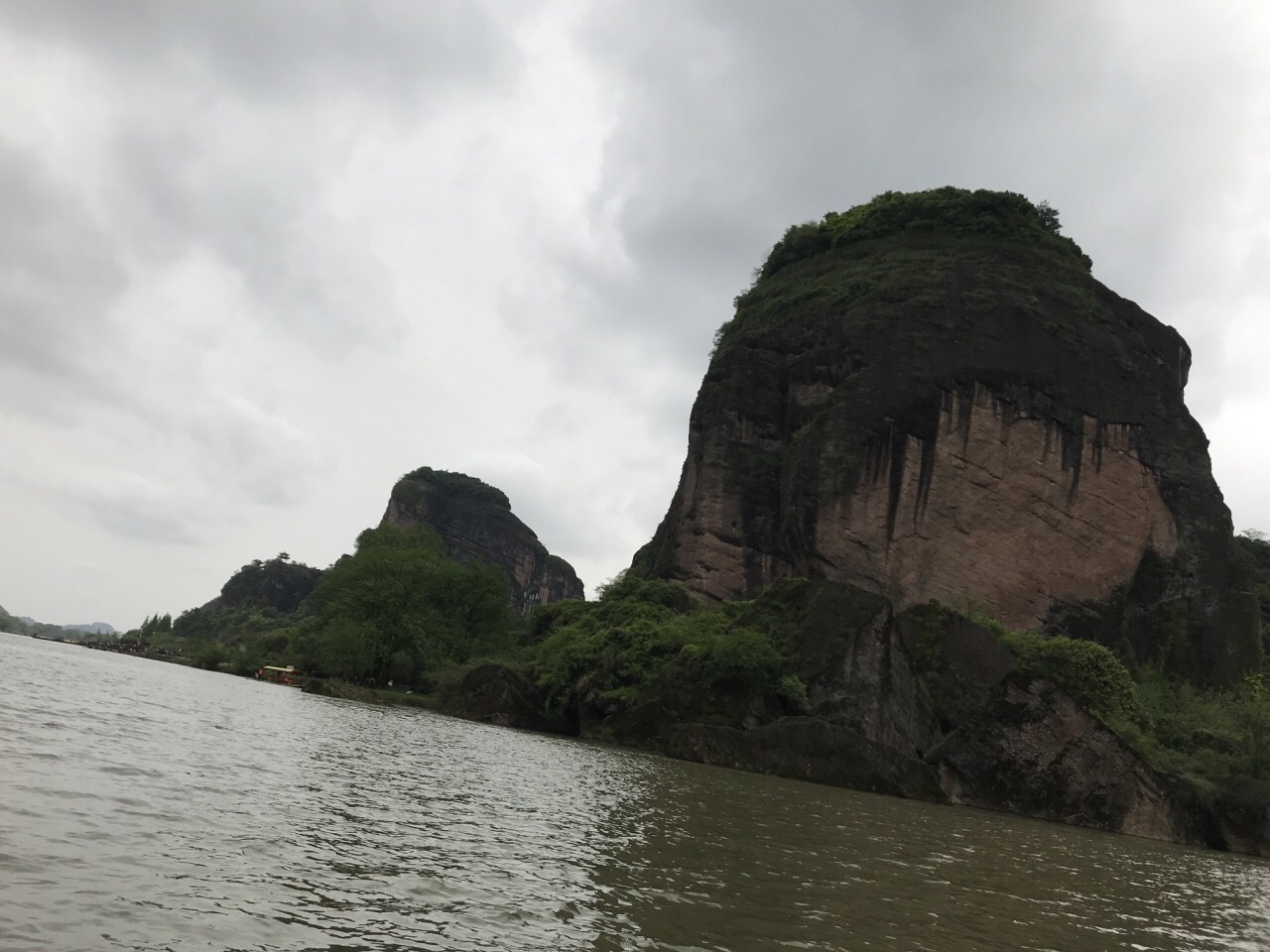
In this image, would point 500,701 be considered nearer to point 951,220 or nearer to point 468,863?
point 468,863

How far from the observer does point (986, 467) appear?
52.7 meters

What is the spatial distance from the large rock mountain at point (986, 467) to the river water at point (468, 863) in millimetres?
32929

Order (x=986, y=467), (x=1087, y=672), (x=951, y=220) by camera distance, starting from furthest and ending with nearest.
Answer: (x=951, y=220)
(x=986, y=467)
(x=1087, y=672)

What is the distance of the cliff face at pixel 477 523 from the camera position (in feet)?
508

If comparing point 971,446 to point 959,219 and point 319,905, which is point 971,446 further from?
point 319,905

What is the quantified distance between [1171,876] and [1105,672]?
86.1 feet

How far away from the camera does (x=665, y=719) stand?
34281mm

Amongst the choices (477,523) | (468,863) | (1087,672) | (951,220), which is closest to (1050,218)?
(951,220)

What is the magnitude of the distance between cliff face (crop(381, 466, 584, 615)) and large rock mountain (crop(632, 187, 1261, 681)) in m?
96.5

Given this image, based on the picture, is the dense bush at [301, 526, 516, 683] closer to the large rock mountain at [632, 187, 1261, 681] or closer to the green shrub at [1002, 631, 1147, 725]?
the large rock mountain at [632, 187, 1261, 681]

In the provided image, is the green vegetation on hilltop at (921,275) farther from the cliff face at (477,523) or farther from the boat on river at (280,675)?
the cliff face at (477,523)

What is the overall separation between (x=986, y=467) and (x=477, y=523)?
118 meters

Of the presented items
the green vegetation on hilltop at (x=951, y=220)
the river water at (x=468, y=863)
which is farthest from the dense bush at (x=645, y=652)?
the green vegetation on hilltop at (x=951, y=220)

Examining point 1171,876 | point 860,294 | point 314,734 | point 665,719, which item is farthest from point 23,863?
point 860,294
